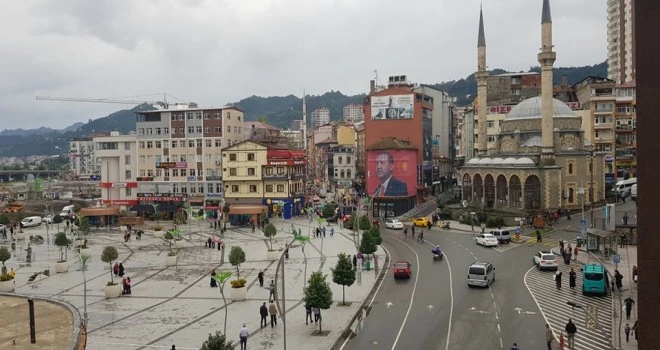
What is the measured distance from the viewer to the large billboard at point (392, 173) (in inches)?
3219

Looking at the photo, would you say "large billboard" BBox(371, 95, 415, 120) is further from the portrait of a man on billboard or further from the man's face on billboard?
the man's face on billboard

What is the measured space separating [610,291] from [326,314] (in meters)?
16.1

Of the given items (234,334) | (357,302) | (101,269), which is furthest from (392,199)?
(234,334)

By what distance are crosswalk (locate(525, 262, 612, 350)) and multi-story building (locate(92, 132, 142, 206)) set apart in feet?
219

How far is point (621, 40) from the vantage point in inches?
4875

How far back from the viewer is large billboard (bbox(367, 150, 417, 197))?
81750mm

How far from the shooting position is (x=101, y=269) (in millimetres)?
45344

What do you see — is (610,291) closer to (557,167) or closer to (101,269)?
(101,269)

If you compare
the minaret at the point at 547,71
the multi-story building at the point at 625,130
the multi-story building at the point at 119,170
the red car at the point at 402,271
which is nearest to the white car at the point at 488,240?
the red car at the point at 402,271

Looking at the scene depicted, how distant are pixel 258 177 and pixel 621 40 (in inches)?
3437

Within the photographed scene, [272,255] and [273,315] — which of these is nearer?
[273,315]

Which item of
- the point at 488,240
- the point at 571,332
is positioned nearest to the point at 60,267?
the point at 488,240

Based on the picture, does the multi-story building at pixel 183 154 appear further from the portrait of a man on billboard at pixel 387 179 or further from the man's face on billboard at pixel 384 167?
the portrait of a man on billboard at pixel 387 179

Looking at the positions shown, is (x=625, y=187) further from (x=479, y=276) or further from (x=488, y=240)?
(x=479, y=276)
